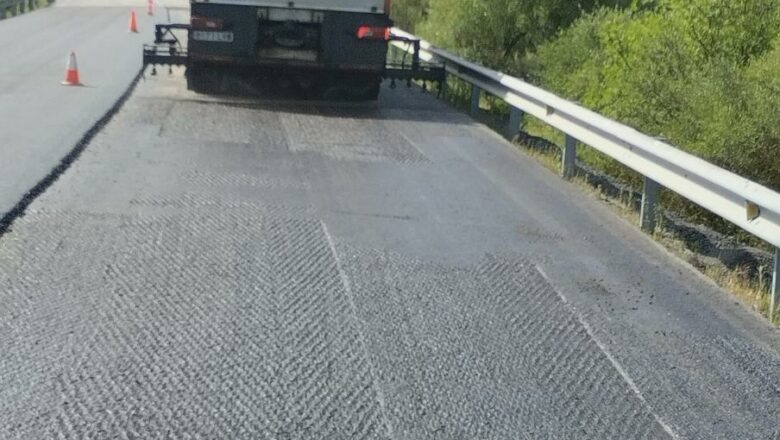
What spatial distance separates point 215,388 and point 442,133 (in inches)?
368

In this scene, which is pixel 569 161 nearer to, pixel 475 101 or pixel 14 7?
pixel 475 101

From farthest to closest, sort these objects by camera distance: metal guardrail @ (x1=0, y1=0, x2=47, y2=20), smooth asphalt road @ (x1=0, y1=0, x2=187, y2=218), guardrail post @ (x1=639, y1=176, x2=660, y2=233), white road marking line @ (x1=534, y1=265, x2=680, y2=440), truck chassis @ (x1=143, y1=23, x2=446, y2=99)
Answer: metal guardrail @ (x1=0, y1=0, x2=47, y2=20) < truck chassis @ (x1=143, y1=23, x2=446, y2=99) < smooth asphalt road @ (x1=0, y1=0, x2=187, y2=218) < guardrail post @ (x1=639, y1=176, x2=660, y2=233) < white road marking line @ (x1=534, y1=265, x2=680, y2=440)

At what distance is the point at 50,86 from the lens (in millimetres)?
17172

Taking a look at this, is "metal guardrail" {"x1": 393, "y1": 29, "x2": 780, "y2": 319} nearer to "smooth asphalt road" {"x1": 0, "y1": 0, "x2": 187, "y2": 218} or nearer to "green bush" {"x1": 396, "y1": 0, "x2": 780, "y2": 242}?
"green bush" {"x1": 396, "y1": 0, "x2": 780, "y2": 242}

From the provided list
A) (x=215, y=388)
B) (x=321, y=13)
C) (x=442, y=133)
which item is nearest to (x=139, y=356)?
(x=215, y=388)

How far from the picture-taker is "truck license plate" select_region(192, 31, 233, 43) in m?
16.1

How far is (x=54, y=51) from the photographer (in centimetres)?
2469

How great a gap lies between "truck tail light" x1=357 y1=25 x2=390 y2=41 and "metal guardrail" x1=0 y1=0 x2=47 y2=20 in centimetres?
2737

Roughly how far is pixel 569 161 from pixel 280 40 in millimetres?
5870

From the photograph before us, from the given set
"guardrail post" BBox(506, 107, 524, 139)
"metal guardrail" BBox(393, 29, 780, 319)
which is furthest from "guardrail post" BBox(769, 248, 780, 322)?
"guardrail post" BBox(506, 107, 524, 139)

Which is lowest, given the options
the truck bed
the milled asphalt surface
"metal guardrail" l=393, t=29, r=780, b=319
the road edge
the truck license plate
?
the milled asphalt surface

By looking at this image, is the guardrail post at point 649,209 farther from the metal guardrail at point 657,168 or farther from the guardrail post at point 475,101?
the guardrail post at point 475,101

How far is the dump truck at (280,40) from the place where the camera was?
16.2 metres

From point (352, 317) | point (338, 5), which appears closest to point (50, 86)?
point (338, 5)
